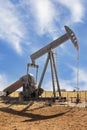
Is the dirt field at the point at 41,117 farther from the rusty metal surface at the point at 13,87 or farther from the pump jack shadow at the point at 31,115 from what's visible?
the rusty metal surface at the point at 13,87

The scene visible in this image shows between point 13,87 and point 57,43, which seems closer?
point 57,43

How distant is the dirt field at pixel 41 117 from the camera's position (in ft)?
115

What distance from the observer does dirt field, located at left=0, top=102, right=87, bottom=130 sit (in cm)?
3506

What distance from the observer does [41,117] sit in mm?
40938

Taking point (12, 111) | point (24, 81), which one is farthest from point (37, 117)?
point (24, 81)

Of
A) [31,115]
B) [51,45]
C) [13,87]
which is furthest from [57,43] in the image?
[31,115]

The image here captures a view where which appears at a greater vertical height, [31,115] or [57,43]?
[57,43]

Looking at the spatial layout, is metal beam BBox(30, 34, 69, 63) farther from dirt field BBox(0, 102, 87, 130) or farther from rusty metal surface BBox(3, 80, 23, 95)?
dirt field BBox(0, 102, 87, 130)

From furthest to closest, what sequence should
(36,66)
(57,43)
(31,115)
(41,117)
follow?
(36,66), (57,43), (31,115), (41,117)

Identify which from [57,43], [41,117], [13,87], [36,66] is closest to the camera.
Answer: [41,117]

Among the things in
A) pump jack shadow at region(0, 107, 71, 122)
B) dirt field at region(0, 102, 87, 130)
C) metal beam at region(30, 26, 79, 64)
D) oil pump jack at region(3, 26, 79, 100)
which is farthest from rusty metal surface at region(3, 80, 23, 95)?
pump jack shadow at region(0, 107, 71, 122)

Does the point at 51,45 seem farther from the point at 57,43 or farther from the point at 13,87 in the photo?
the point at 13,87

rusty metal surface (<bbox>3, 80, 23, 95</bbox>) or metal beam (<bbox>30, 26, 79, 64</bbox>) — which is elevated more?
metal beam (<bbox>30, 26, 79, 64</bbox>)

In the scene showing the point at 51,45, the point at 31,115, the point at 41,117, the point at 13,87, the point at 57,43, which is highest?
the point at 57,43
